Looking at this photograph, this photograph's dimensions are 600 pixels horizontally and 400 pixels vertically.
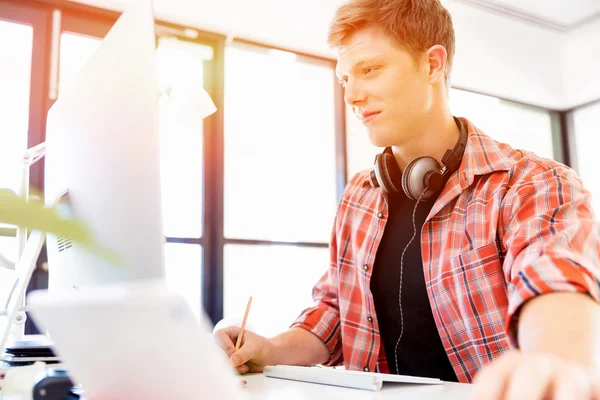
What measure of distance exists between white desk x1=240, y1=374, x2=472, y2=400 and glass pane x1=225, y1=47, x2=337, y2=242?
2421 mm

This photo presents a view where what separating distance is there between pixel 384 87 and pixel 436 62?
188mm

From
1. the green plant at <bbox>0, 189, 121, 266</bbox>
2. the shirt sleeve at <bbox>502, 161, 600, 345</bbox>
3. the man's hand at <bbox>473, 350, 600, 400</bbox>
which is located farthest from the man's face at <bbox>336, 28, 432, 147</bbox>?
the green plant at <bbox>0, 189, 121, 266</bbox>

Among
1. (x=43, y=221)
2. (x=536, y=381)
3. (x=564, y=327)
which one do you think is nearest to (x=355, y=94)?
(x=564, y=327)

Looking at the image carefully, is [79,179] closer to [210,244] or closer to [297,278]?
[210,244]

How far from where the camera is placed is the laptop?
301mm

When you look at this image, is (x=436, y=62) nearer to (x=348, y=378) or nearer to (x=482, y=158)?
(x=482, y=158)

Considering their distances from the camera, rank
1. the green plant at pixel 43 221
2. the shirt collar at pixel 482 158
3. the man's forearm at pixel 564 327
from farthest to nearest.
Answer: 1. the shirt collar at pixel 482 158
2. the man's forearm at pixel 564 327
3. the green plant at pixel 43 221

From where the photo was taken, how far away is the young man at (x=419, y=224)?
104cm

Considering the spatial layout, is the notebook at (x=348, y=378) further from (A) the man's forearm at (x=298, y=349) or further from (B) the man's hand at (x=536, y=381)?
(B) the man's hand at (x=536, y=381)

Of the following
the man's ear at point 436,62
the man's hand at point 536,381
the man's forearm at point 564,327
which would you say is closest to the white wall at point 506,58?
the man's ear at point 436,62

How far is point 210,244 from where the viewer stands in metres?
3.08

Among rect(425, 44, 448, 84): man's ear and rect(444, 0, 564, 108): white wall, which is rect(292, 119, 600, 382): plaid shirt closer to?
rect(425, 44, 448, 84): man's ear

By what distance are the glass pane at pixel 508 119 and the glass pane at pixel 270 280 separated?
164 cm

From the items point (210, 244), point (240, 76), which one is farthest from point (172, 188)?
point (240, 76)
